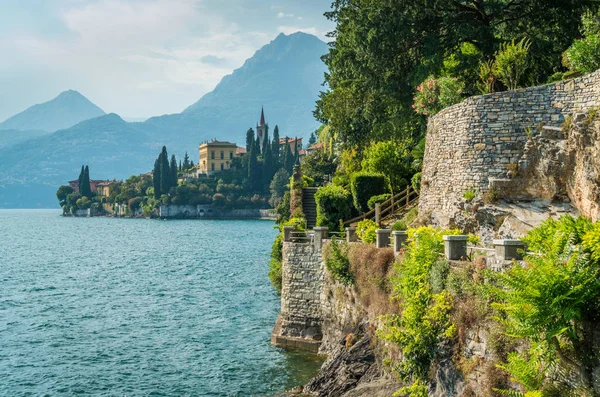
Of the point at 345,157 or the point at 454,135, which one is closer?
the point at 454,135

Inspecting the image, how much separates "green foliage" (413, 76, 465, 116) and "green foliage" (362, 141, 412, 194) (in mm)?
5937

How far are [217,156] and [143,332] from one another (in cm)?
16158

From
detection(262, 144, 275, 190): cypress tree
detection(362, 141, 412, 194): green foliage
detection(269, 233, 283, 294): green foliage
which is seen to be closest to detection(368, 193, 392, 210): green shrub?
detection(362, 141, 412, 194): green foliage

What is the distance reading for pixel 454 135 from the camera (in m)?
19.9

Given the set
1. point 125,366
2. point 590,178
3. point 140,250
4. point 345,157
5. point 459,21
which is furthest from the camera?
point 140,250

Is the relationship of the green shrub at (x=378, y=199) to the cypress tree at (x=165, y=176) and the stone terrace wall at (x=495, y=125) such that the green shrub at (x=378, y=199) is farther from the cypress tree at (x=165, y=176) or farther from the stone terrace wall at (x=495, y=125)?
the cypress tree at (x=165, y=176)

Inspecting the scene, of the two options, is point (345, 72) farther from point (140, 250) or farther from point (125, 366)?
point (140, 250)

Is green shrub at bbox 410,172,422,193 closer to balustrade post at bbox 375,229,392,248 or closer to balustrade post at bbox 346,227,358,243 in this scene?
balustrade post at bbox 346,227,358,243

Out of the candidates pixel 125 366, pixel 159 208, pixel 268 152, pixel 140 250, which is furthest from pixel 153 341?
pixel 159 208

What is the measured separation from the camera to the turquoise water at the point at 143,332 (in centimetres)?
2170

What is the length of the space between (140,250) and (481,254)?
69077 mm

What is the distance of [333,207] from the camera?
3309cm

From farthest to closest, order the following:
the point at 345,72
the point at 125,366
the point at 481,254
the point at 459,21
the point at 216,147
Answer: the point at 216,147
the point at 345,72
the point at 459,21
the point at 125,366
the point at 481,254

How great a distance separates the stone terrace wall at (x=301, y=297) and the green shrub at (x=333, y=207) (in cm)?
834
